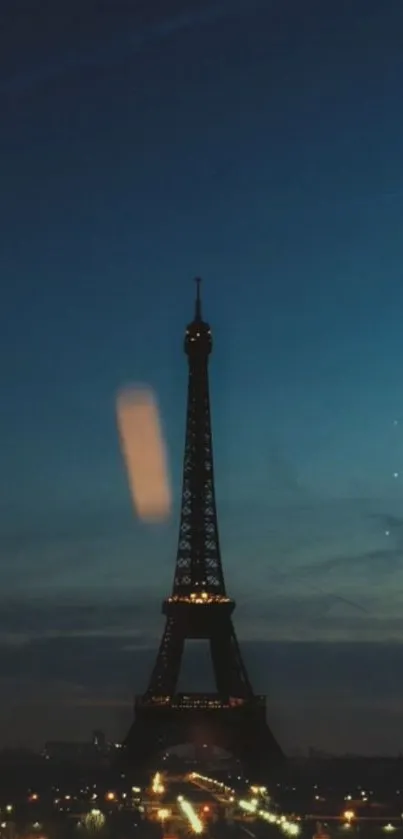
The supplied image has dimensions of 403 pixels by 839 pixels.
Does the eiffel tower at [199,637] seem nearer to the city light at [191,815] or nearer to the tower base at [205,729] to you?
the tower base at [205,729]

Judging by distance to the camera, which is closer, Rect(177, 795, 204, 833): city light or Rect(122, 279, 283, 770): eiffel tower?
Rect(177, 795, 204, 833): city light

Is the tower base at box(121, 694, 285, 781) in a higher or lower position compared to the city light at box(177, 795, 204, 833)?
higher

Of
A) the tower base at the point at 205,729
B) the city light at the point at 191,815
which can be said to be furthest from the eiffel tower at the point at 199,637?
the city light at the point at 191,815

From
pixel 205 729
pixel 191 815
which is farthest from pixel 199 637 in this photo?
pixel 191 815

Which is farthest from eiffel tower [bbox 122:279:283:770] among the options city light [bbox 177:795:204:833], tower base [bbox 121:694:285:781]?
city light [bbox 177:795:204:833]

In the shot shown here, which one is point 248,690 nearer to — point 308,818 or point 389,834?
point 308,818

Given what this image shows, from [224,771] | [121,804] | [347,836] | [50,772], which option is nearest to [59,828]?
[347,836]

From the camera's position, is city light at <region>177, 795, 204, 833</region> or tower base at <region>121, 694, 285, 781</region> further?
tower base at <region>121, 694, 285, 781</region>

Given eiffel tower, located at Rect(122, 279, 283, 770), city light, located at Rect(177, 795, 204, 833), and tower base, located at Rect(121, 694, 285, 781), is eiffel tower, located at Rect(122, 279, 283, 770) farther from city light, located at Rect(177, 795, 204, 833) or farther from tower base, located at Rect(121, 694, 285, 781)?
city light, located at Rect(177, 795, 204, 833)
